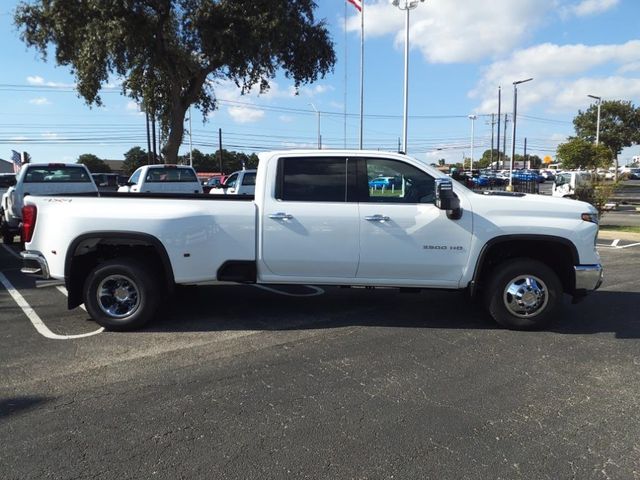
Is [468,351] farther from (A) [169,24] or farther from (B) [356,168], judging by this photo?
(A) [169,24]

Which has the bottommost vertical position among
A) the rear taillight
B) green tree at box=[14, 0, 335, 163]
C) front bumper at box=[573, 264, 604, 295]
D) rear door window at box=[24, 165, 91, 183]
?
front bumper at box=[573, 264, 604, 295]

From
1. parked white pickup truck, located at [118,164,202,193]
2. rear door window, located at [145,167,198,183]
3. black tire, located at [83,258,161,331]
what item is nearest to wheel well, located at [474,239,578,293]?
black tire, located at [83,258,161,331]

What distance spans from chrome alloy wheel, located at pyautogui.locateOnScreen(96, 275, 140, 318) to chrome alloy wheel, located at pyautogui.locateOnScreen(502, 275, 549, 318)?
3936mm

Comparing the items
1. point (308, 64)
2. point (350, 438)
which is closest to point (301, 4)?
point (308, 64)

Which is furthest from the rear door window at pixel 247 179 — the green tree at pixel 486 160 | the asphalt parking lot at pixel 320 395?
the green tree at pixel 486 160

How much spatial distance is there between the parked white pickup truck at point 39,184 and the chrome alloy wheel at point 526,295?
30.3 ft

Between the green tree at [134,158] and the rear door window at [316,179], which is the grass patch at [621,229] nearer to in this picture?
the rear door window at [316,179]

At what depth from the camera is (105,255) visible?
19.6 feet

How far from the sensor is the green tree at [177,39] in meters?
21.3

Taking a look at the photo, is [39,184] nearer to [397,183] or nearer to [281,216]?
[281,216]

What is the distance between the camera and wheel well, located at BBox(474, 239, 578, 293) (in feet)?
18.5

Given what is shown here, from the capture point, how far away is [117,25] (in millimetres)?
20812

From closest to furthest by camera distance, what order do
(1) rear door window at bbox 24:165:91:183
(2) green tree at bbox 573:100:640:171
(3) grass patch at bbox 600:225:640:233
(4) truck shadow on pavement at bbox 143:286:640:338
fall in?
(4) truck shadow on pavement at bbox 143:286:640:338 < (1) rear door window at bbox 24:165:91:183 < (3) grass patch at bbox 600:225:640:233 < (2) green tree at bbox 573:100:640:171

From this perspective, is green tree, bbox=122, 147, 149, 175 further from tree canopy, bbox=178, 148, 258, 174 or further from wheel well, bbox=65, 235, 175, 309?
wheel well, bbox=65, 235, 175, 309
